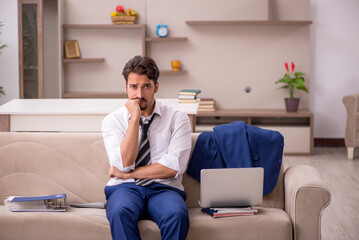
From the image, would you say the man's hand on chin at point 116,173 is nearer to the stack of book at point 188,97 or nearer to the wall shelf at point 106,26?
the stack of book at point 188,97

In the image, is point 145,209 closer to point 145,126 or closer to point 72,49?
point 145,126

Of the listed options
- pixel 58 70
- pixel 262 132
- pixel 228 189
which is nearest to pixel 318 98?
pixel 58 70

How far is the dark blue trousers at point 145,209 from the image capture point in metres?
2.54

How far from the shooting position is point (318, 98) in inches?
283

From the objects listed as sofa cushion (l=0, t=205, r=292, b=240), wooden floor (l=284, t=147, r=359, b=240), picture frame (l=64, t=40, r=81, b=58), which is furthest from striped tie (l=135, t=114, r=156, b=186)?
picture frame (l=64, t=40, r=81, b=58)

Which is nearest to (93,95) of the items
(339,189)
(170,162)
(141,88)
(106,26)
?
(106,26)

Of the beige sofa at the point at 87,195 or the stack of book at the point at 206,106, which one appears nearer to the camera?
the beige sofa at the point at 87,195

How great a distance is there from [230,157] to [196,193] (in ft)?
0.93

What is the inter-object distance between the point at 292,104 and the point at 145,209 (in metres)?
4.20

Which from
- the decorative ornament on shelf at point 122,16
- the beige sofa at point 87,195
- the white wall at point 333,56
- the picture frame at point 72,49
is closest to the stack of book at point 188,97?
the beige sofa at point 87,195

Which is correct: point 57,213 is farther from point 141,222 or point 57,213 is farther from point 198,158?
point 198,158

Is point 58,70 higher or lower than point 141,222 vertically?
higher

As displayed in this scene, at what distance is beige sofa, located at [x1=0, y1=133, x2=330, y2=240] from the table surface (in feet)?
2.96

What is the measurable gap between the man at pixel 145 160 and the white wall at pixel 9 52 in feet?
15.5
